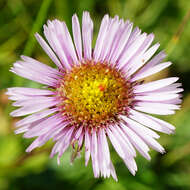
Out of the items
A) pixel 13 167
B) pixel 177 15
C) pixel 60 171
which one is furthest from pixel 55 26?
pixel 177 15

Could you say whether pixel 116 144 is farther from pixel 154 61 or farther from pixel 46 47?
pixel 46 47

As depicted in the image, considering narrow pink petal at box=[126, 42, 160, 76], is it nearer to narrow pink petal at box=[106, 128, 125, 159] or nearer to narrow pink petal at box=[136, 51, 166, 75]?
narrow pink petal at box=[136, 51, 166, 75]

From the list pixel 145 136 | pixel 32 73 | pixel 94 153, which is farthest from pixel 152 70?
pixel 32 73

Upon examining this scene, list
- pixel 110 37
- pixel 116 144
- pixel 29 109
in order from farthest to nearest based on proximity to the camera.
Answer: pixel 110 37 → pixel 116 144 → pixel 29 109

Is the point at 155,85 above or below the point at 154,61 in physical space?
below

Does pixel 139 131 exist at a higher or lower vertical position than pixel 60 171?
higher

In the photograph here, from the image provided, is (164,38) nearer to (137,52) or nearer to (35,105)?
(137,52)
